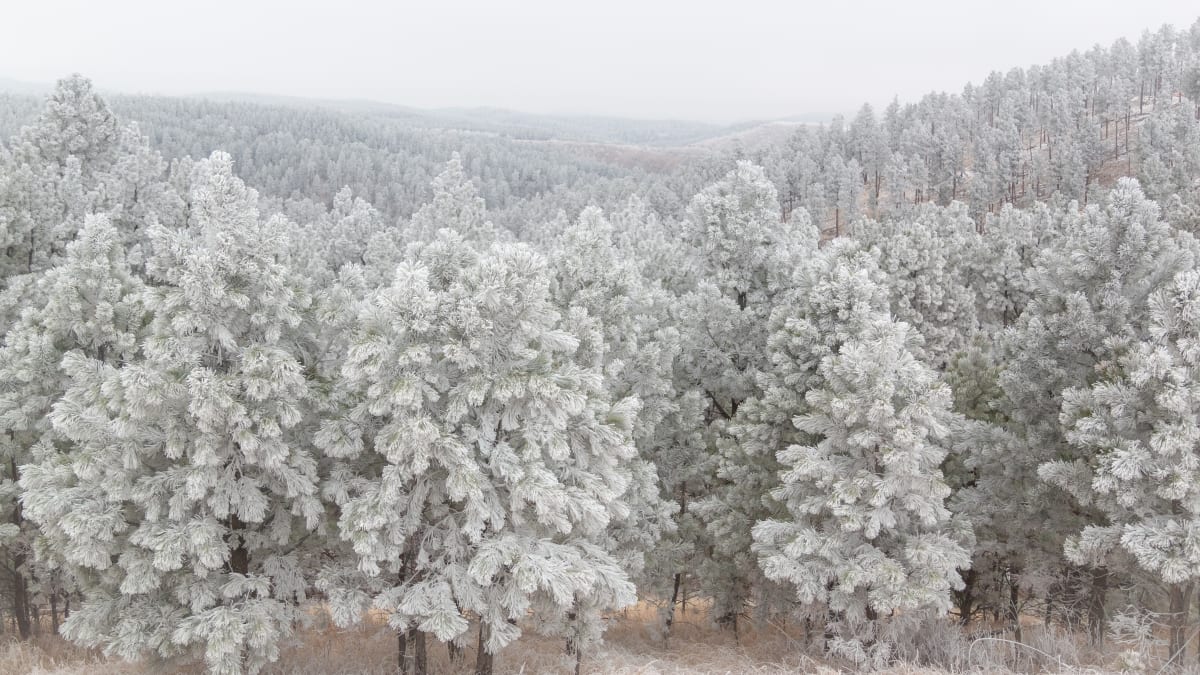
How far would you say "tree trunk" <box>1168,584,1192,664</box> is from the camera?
13.5 metres

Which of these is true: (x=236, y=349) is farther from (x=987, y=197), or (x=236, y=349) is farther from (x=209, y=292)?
(x=987, y=197)

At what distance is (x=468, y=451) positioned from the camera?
1178cm

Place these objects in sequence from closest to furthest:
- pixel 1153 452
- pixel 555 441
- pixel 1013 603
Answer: pixel 555 441 → pixel 1153 452 → pixel 1013 603

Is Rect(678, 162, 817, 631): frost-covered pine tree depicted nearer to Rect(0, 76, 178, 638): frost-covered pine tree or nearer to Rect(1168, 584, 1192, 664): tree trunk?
Rect(1168, 584, 1192, 664): tree trunk

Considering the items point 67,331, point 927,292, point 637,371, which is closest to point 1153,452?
point 637,371

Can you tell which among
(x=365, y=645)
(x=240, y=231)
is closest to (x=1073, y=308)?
(x=240, y=231)

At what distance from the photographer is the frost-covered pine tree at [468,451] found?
11570 mm

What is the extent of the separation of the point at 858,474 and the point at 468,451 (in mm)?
7416

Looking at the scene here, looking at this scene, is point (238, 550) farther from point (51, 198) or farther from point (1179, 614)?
point (1179, 614)

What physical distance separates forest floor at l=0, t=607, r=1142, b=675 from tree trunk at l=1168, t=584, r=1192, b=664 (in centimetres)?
99

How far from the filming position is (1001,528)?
1733cm

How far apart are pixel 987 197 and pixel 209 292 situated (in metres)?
86.3

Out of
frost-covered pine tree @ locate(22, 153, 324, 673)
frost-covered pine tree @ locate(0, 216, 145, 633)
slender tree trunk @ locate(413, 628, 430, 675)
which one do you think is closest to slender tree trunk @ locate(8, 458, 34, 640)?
frost-covered pine tree @ locate(0, 216, 145, 633)

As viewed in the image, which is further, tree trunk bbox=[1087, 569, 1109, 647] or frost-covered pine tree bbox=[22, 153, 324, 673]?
tree trunk bbox=[1087, 569, 1109, 647]
